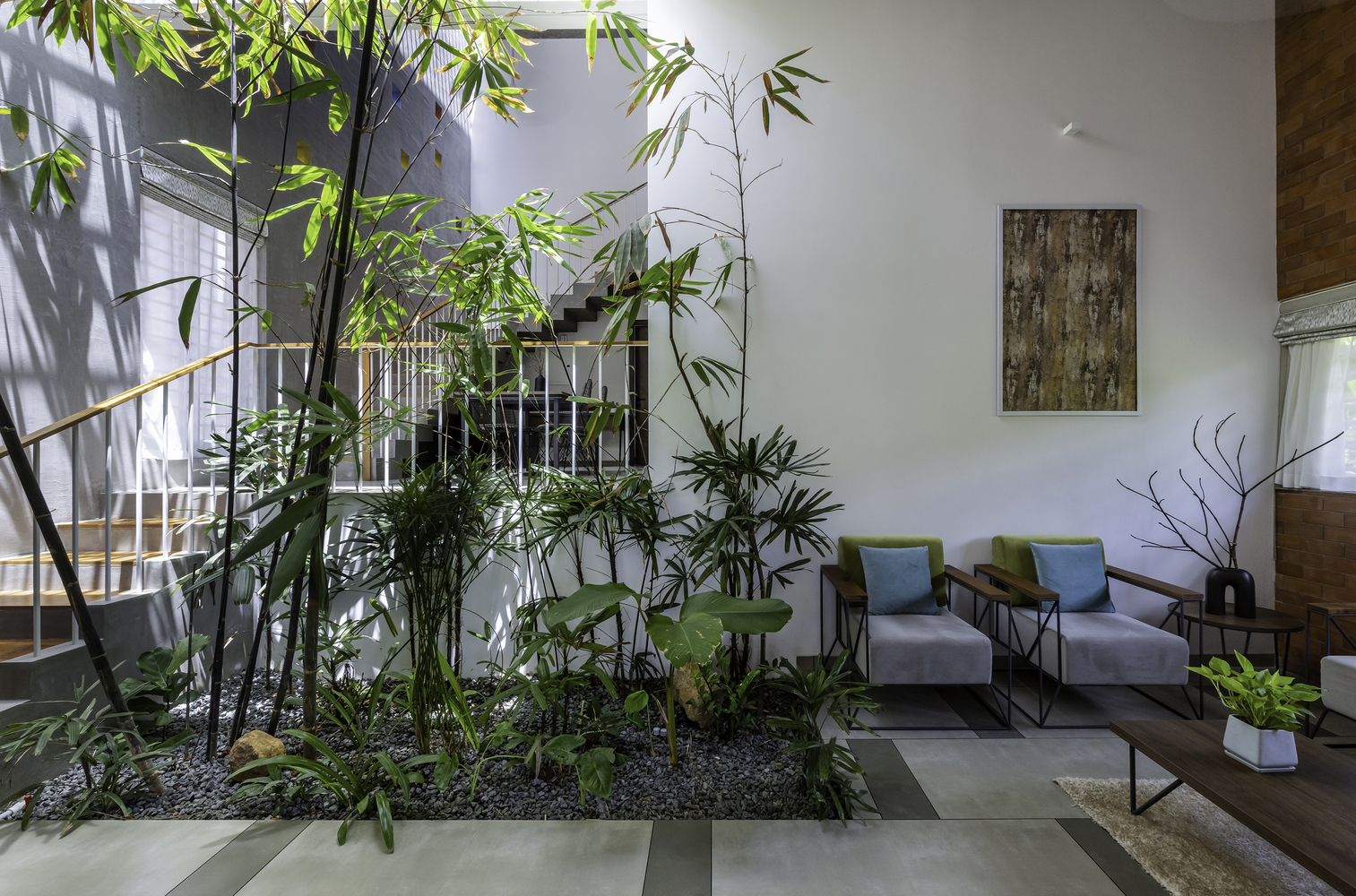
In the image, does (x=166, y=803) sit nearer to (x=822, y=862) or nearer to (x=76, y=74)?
(x=822, y=862)

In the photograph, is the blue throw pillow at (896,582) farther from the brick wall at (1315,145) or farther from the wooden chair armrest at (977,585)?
the brick wall at (1315,145)

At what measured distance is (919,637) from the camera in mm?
3111

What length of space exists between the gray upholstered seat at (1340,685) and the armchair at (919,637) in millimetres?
1222

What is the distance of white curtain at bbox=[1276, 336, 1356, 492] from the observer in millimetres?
3523

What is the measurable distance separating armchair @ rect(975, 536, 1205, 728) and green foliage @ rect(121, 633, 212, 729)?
3.71 metres

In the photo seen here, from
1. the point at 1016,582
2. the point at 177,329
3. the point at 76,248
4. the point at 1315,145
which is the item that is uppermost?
the point at 1315,145

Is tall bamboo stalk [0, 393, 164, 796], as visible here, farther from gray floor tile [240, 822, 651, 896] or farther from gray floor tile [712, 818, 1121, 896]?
gray floor tile [712, 818, 1121, 896]

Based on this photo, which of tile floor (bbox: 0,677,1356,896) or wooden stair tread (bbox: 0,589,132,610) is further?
wooden stair tread (bbox: 0,589,132,610)

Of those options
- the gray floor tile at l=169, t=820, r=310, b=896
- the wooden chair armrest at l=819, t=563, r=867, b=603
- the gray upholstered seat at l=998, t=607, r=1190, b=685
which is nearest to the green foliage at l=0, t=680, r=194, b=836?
the gray floor tile at l=169, t=820, r=310, b=896

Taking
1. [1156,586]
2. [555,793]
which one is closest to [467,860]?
[555,793]

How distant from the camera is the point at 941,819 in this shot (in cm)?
232

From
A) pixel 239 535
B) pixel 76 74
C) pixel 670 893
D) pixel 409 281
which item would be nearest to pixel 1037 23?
pixel 409 281

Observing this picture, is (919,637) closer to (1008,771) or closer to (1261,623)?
(1008,771)

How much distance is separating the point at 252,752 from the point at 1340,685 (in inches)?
174
